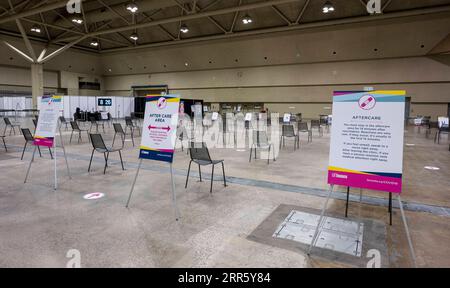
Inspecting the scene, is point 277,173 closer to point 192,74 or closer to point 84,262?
point 84,262

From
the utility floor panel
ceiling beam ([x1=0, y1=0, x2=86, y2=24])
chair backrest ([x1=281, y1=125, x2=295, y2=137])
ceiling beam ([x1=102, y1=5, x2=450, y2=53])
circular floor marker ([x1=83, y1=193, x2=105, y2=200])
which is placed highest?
ceiling beam ([x1=102, y1=5, x2=450, y2=53])

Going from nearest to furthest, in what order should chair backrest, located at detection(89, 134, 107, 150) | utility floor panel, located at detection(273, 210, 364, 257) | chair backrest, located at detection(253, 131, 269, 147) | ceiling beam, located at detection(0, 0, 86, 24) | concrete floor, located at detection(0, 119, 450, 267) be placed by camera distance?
concrete floor, located at detection(0, 119, 450, 267) → utility floor panel, located at detection(273, 210, 364, 257) → chair backrest, located at detection(89, 134, 107, 150) → chair backrest, located at detection(253, 131, 269, 147) → ceiling beam, located at detection(0, 0, 86, 24)

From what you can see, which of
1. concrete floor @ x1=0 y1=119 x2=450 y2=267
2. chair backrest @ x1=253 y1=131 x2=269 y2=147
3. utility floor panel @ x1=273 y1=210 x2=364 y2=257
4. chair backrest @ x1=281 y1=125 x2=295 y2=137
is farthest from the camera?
chair backrest @ x1=281 y1=125 x2=295 y2=137

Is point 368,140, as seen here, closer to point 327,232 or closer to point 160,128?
point 327,232

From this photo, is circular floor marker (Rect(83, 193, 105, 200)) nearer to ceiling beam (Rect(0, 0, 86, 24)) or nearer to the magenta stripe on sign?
the magenta stripe on sign

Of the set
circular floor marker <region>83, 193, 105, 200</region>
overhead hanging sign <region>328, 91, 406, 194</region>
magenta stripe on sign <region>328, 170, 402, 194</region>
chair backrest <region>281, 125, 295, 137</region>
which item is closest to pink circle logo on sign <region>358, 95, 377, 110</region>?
overhead hanging sign <region>328, 91, 406, 194</region>

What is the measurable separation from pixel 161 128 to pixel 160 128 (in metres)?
0.02

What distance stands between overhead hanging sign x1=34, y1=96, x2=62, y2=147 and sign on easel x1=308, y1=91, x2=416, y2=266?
4233mm

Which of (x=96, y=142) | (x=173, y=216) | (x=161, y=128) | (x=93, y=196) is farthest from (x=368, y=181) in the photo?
(x=96, y=142)

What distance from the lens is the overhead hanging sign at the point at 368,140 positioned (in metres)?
2.43

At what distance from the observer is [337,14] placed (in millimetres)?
16047

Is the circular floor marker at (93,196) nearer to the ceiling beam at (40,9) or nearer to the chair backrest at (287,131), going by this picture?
the chair backrest at (287,131)

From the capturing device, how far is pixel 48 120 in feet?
15.6

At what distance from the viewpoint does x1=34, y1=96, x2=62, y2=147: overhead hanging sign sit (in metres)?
4.66
